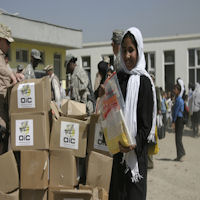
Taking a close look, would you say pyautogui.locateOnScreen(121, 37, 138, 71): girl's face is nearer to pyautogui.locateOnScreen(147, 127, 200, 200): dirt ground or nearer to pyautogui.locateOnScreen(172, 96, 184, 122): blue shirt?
pyautogui.locateOnScreen(147, 127, 200, 200): dirt ground

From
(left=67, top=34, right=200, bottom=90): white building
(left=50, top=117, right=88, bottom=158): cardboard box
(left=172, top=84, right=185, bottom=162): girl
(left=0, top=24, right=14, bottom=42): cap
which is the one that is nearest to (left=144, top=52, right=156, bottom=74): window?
(left=67, top=34, right=200, bottom=90): white building

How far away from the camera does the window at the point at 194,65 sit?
19.7 metres

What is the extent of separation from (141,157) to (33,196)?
5.02 feet

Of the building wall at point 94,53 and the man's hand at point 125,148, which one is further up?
the building wall at point 94,53

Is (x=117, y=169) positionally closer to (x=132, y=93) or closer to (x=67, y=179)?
(x=132, y=93)

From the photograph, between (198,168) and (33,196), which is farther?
(198,168)

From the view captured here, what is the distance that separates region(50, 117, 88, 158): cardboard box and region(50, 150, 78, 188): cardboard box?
Answer: 0.06 m

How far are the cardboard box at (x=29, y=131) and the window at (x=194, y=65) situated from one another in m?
18.2

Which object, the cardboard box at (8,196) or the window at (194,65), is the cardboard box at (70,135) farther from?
the window at (194,65)

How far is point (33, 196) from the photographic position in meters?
3.12

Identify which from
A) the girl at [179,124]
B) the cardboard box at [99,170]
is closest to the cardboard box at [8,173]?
the cardboard box at [99,170]

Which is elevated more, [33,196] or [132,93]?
[132,93]

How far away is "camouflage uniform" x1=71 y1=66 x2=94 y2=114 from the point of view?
509 centimetres

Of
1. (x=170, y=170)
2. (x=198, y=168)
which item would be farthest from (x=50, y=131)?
(x=198, y=168)
